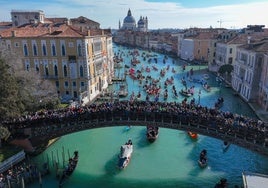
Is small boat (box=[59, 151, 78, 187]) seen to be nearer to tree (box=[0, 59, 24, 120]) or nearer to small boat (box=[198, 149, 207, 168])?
tree (box=[0, 59, 24, 120])

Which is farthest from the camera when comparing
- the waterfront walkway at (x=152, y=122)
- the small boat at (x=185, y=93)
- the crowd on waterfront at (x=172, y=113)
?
the small boat at (x=185, y=93)

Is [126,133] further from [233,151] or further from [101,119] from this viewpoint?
[233,151]

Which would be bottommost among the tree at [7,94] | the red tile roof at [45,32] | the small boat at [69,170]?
the small boat at [69,170]

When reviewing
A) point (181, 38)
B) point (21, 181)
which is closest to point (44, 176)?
point (21, 181)

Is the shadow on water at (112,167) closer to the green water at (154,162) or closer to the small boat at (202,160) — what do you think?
the green water at (154,162)

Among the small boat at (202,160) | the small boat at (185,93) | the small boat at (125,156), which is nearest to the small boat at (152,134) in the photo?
the small boat at (125,156)

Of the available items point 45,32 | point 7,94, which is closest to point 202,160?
point 7,94

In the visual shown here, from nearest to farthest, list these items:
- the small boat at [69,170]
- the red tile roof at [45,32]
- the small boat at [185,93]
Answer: the small boat at [69,170]
the red tile roof at [45,32]
the small boat at [185,93]
